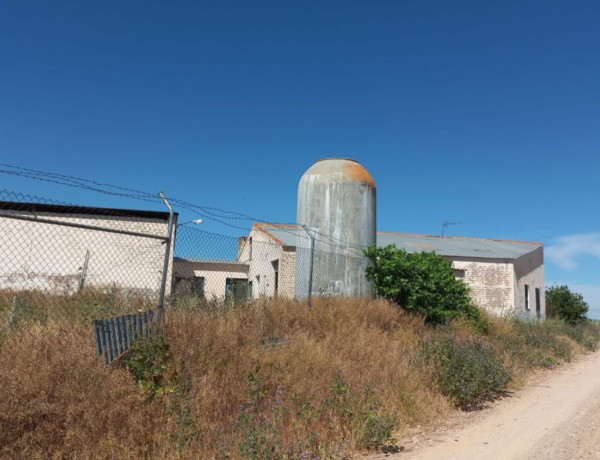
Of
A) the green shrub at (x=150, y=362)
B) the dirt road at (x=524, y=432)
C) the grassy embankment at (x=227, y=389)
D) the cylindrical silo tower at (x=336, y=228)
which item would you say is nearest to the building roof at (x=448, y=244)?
the cylindrical silo tower at (x=336, y=228)

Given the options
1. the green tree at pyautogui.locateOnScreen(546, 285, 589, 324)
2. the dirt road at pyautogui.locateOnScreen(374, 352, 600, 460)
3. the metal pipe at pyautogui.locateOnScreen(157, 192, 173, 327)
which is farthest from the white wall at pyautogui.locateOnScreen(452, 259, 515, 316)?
the metal pipe at pyautogui.locateOnScreen(157, 192, 173, 327)

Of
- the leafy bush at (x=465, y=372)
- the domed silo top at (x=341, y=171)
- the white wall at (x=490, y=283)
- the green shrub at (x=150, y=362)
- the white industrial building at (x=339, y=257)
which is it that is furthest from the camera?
the white wall at (x=490, y=283)

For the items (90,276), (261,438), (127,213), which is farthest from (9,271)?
(261,438)

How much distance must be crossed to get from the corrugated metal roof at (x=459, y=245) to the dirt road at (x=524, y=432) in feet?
46.2

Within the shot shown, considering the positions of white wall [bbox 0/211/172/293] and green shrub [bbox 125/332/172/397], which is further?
white wall [bbox 0/211/172/293]

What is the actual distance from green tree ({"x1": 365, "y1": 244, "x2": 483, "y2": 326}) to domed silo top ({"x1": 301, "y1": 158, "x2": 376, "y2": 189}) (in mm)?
1879

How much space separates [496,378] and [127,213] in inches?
713

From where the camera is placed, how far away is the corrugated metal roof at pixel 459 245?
22938 millimetres

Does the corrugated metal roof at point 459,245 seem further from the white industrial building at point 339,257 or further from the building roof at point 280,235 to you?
the building roof at point 280,235

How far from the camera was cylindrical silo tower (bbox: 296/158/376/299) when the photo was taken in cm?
1134

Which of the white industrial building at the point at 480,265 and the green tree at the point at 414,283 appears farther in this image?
the white industrial building at the point at 480,265

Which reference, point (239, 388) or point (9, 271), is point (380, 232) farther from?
point (239, 388)

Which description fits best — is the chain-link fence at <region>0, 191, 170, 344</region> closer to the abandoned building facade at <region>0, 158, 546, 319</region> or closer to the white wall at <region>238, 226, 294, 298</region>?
the abandoned building facade at <region>0, 158, 546, 319</region>

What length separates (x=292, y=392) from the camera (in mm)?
5371
